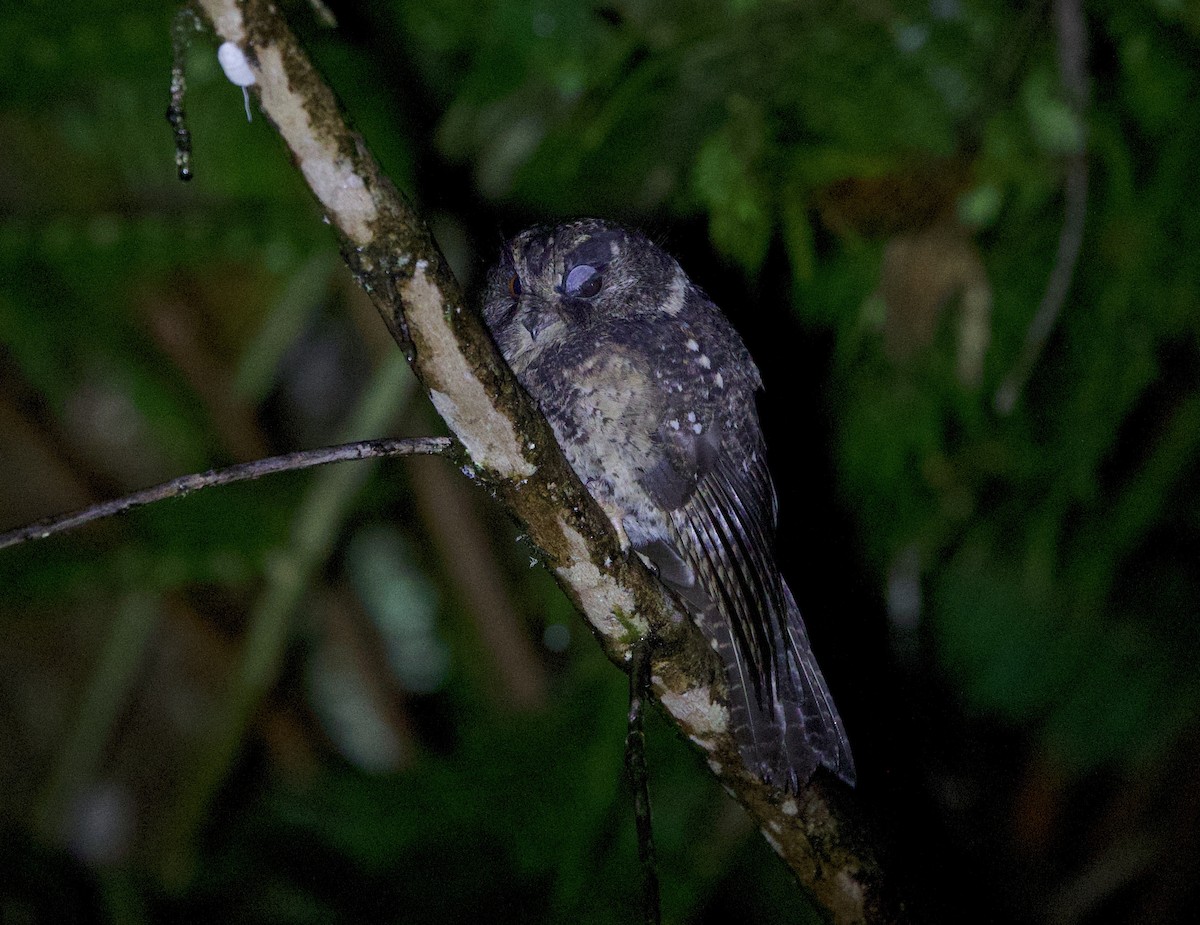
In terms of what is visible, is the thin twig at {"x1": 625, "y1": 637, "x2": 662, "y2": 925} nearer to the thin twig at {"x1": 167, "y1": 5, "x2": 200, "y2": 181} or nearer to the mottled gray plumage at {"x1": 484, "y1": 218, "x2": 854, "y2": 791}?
the mottled gray plumage at {"x1": 484, "y1": 218, "x2": 854, "y2": 791}

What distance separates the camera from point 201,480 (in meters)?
0.97

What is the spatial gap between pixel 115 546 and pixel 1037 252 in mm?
3482

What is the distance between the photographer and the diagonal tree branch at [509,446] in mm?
887

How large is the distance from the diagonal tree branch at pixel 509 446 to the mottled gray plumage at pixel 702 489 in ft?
0.22

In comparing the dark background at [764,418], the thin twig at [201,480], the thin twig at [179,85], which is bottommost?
the dark background at [764,418]

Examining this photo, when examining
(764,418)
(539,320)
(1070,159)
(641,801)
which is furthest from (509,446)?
(1070,159)

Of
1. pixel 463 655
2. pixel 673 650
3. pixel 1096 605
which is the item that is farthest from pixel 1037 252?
pixel 463 655

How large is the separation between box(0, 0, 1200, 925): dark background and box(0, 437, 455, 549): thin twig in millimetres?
1164

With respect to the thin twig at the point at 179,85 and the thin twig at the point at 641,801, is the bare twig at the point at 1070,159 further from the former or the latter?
the thin twig at the point at 179,85

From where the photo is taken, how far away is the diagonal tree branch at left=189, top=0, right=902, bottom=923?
2.91ft

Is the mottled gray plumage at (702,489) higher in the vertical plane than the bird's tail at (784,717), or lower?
higher

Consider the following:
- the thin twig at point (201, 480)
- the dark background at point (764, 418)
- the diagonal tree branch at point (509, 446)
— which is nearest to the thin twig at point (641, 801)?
the diagonal tree branch at point (509, 446)

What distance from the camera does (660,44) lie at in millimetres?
2367

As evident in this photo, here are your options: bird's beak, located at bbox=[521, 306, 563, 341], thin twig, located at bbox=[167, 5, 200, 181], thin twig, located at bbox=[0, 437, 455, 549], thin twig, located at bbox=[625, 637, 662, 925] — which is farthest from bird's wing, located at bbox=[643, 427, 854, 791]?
thin twig, located at bbox=[167, 5, 200, 181]
